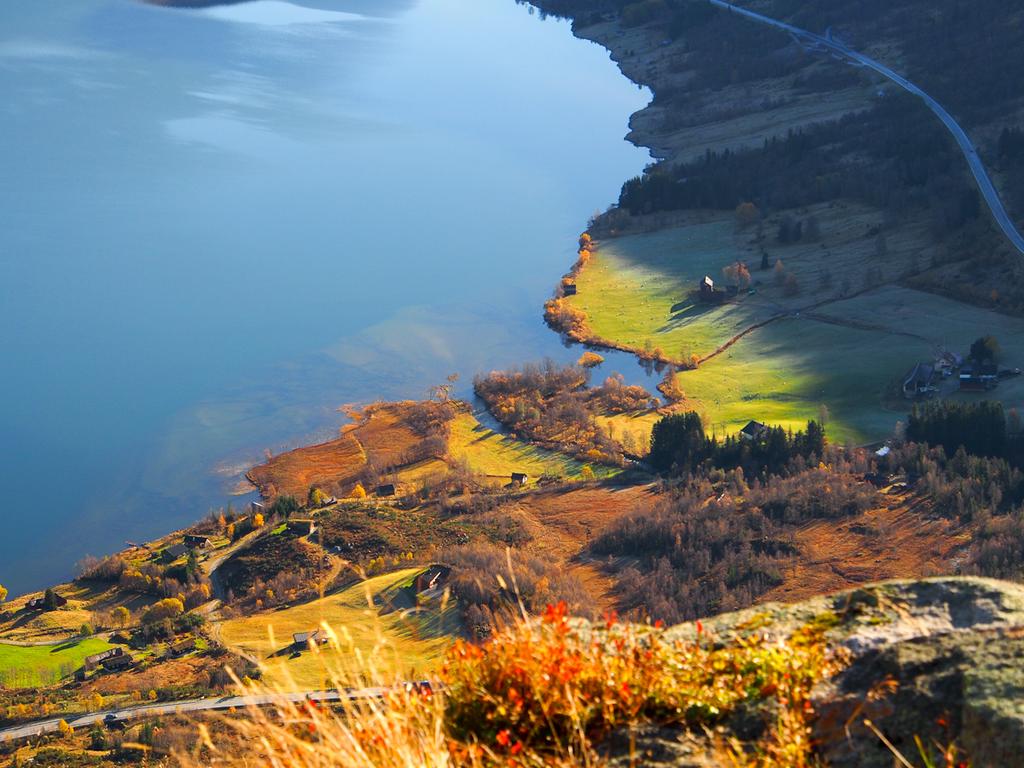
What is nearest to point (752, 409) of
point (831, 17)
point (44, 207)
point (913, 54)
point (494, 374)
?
point (494, 374)

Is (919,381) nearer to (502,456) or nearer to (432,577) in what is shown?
(502,456)

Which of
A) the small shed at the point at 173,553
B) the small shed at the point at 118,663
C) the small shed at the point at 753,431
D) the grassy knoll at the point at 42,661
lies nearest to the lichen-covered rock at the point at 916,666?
the small shed at the point at 118,663

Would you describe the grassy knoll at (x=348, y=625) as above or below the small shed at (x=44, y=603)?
above

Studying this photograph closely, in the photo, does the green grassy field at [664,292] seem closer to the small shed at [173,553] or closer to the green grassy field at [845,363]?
the green grassy field at [845,363]

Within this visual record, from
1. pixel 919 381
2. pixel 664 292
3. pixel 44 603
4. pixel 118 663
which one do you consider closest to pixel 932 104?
pixel 664 292

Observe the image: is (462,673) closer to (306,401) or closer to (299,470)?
(299,470)

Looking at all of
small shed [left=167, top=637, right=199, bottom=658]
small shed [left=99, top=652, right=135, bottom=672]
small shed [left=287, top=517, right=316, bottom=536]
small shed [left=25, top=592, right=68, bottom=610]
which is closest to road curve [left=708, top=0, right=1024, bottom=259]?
small shed [left=287, top=517, right=316, bottom=536]
